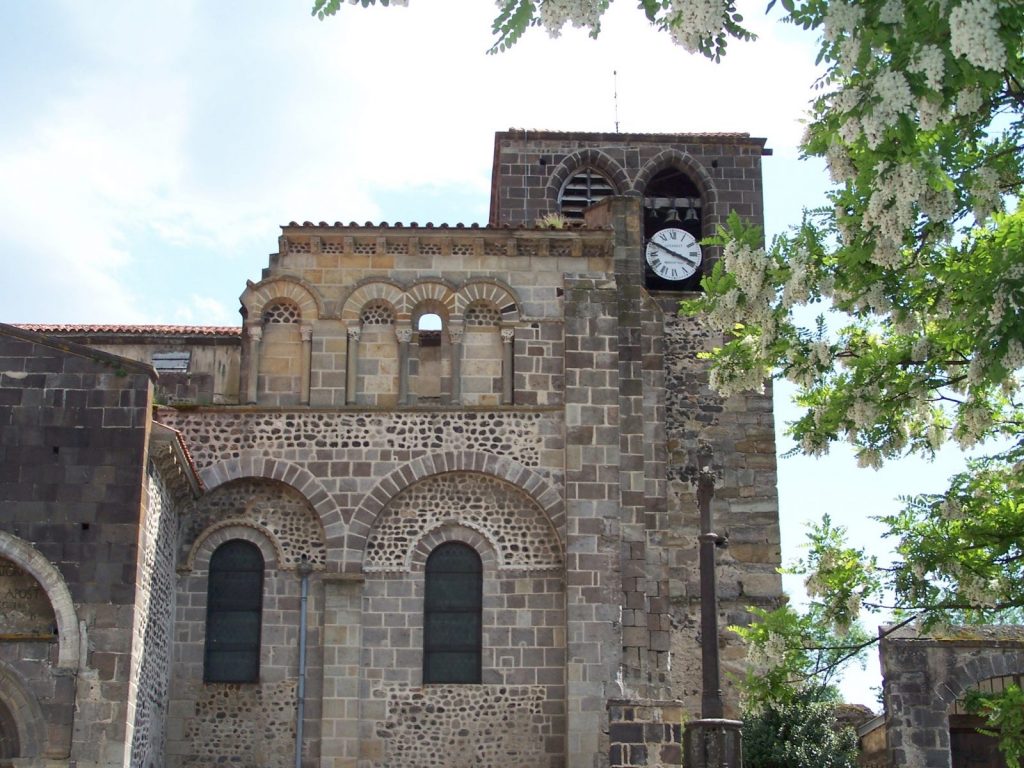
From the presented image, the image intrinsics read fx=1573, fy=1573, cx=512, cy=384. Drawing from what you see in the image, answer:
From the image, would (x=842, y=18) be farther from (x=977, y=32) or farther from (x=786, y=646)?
(x=786, y=646)

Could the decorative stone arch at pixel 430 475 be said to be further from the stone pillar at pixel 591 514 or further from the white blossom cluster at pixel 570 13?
the white blossom cluster at pixel 570 13

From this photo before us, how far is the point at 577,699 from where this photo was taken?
21219mm

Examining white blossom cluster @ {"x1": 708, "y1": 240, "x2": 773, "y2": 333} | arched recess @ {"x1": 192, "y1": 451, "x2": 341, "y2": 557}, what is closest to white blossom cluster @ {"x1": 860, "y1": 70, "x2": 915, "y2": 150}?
white blossom cluster @ {"x1": 708, "y1": 240, "x2": 773, "y2": 333}

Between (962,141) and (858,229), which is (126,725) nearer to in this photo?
(858,229)

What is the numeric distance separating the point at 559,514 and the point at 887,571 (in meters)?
7.29

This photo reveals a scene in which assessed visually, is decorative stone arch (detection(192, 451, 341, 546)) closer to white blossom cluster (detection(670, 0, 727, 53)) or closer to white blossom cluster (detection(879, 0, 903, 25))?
white blossom cluster (detection(670, 0, 727, 53))

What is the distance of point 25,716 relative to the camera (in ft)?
61.4

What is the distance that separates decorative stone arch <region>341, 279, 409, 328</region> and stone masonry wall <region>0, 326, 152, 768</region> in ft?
12.7

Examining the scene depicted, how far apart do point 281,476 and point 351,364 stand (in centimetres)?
194

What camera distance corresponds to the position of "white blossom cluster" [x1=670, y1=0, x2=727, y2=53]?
10.1 metres

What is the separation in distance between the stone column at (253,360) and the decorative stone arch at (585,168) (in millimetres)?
8304

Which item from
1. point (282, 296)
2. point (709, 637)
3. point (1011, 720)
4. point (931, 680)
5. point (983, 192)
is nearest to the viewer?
point (983, 192)

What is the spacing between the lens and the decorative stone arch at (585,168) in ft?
97.0

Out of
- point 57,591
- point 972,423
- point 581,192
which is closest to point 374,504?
point 57,591
